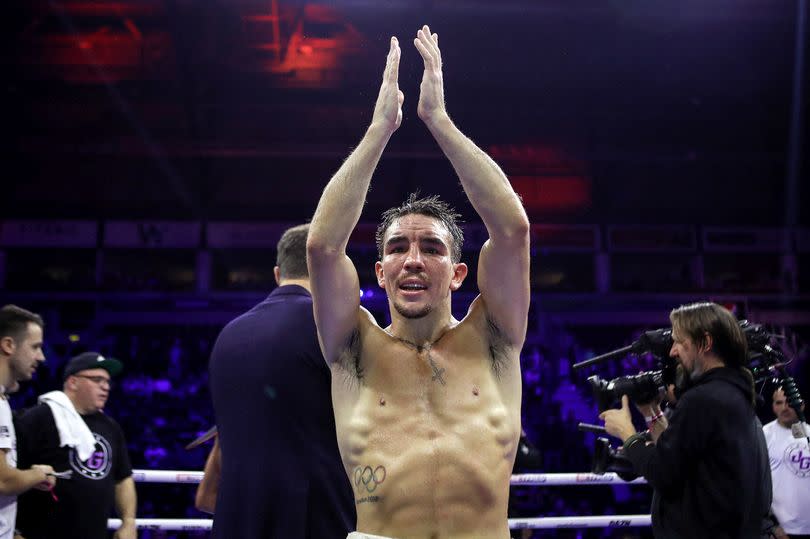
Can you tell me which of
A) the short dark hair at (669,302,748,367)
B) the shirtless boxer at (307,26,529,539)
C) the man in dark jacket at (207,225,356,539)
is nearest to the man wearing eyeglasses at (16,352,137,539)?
the man in dark jacket at (207,225,356,539)

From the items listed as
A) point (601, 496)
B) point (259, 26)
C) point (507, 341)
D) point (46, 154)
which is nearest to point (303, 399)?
point (507, 341)

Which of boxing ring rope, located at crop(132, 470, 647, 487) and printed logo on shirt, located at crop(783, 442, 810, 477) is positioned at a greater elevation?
printed logo on shirt, located at crop(783, 442, 810, 477)

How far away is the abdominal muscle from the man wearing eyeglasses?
6.69ft

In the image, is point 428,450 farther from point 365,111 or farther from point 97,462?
point 365,111

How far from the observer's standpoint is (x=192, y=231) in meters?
10.3

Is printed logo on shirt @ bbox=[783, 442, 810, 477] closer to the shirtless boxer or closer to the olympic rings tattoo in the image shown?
the shirtless boxer

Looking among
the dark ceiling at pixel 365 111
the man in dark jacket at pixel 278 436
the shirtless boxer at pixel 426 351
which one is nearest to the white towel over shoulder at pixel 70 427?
the man in dark jacket at pixel 278 436

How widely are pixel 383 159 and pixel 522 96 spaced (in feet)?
6.92

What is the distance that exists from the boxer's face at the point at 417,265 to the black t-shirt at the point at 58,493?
6.99 ft

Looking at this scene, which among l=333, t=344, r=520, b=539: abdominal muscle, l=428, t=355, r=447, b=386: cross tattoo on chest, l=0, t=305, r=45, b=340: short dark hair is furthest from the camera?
l=0, t=305, r=45, b=340: short dark hair

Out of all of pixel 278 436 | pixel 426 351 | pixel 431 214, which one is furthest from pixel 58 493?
pixel 431 214

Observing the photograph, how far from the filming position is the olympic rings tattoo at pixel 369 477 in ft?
5.65

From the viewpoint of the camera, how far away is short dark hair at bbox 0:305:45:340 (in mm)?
3178

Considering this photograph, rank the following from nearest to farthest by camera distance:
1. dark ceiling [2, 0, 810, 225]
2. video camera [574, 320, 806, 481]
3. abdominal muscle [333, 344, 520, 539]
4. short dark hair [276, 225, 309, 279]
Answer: abdominal muscle [333, 344, 520, 539]
short dark hair [276, 225, 309, 279]
video camera [574, 320, 806, 481]
dark ceiling [2, 0, 810, 225]
